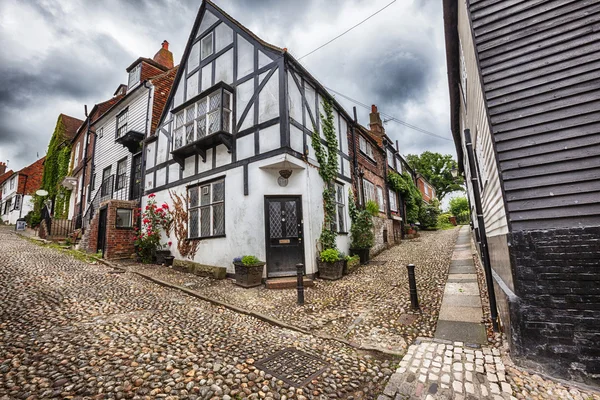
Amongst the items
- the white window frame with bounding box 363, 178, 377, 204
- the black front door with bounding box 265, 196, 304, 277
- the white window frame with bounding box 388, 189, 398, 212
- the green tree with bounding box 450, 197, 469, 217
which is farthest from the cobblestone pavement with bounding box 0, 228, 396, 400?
the green tree with bounding box 450, 197, 469, 217

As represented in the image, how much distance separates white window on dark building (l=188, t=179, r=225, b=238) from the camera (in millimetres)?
8766

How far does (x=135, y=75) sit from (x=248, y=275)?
14.3 m

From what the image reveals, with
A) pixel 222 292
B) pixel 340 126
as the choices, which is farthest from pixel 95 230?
pixel 340 126

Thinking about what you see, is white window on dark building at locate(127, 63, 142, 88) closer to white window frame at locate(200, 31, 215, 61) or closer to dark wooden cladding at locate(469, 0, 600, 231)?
white window frame at locate(200, 31, 215, 61)

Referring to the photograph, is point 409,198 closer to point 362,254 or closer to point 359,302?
point 362,254

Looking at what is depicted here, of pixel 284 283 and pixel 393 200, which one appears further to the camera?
pixel 393 200

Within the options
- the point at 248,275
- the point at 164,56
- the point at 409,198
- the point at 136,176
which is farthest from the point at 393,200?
the point at 164,56

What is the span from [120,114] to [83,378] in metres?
15.5

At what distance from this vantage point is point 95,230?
36.1ft

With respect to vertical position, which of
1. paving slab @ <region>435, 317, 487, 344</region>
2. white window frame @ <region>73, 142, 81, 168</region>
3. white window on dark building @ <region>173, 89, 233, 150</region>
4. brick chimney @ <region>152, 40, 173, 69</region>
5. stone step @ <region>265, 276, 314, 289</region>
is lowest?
paving slab @ <region>435, 317, 487, 344</region>

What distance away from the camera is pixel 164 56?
16.6 meters

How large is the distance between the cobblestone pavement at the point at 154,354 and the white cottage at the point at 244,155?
3065mm

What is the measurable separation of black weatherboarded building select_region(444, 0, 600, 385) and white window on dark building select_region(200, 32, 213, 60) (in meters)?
9.90

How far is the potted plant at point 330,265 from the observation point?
7859mm
